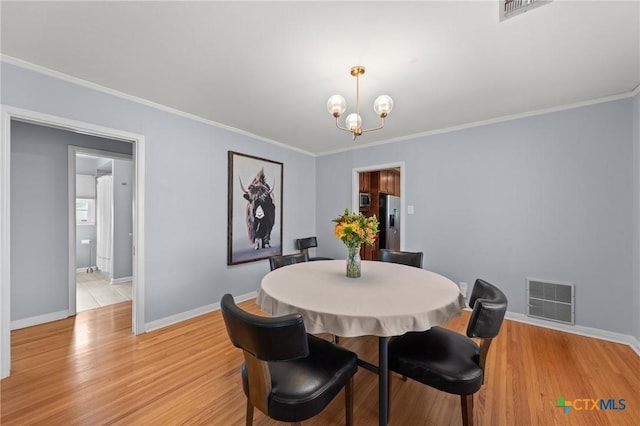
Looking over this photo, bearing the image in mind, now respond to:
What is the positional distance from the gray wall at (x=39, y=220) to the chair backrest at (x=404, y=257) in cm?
377

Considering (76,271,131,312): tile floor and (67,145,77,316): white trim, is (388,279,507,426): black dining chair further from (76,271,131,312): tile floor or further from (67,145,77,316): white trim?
(76,271,131,312): tile floor

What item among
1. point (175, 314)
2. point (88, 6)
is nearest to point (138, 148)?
point (88, 6)

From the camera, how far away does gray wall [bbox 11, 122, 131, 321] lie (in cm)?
273

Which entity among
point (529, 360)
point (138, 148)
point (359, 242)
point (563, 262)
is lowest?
point (529, 360)

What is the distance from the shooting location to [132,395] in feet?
5.75

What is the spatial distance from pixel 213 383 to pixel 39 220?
283cm

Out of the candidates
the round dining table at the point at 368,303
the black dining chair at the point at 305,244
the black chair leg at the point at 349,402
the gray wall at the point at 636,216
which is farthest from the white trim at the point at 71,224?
the gray wall at the point at 636,216

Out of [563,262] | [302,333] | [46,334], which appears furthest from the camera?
[563,262]

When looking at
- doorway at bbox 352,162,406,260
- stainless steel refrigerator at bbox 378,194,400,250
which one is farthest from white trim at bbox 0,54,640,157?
stainless steel refrigerator at bbox 378,194,400,250

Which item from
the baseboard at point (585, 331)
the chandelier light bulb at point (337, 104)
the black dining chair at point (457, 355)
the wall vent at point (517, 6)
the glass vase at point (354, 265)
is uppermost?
the wall vent at point (517, 6)

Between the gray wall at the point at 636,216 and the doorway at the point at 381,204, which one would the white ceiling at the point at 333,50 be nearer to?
the gray wall at the point at 636,216

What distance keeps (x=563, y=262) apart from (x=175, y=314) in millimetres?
4375

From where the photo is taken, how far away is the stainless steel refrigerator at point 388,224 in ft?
17.8

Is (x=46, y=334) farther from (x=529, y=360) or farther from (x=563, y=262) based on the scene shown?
(x=563, y=262)
